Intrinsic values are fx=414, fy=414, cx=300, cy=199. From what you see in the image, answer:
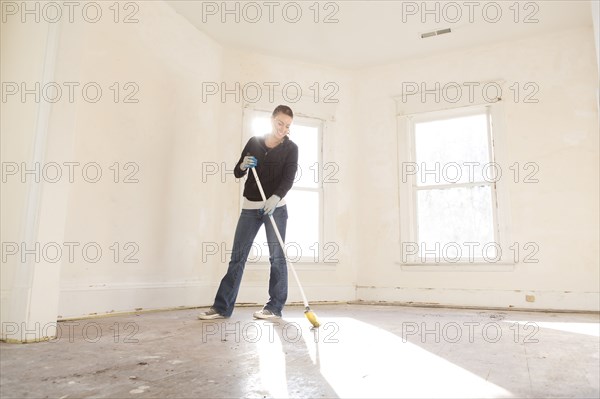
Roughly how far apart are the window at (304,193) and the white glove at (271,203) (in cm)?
125

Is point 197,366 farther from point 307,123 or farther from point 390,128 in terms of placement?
point 390,128

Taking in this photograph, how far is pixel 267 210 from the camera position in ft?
8.80

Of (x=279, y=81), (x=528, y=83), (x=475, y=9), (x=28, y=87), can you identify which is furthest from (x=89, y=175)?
(x=528, y=83)

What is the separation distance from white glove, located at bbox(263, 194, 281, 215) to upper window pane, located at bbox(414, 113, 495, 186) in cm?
198

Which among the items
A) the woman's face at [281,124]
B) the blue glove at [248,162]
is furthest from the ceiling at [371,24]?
the blue glove at [248,162]

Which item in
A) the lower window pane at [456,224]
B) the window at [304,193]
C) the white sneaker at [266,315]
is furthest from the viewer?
the window at [304,193]

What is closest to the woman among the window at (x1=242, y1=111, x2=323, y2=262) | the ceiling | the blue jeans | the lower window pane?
the blue jeans

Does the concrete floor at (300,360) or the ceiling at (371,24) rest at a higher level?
the ceiling at (371,24)

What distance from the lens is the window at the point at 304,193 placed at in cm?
402

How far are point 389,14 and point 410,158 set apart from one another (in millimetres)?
1373

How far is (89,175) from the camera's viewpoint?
2.70 metres

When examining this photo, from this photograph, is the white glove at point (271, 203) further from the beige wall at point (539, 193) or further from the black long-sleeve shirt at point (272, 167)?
the beige wall at point (539, 193)

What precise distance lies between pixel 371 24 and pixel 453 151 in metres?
1.43

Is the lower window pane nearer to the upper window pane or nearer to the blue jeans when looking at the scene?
the upper window pane
